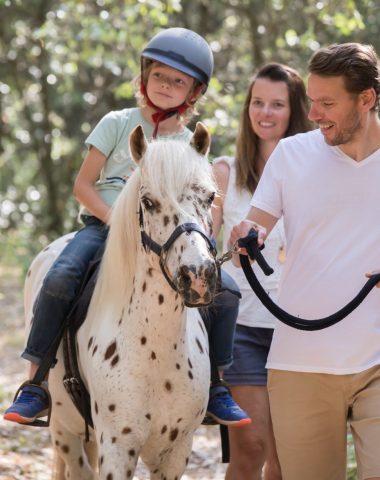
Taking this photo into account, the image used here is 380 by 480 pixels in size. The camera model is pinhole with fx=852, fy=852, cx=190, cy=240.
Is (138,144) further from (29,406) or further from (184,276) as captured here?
(29,406)

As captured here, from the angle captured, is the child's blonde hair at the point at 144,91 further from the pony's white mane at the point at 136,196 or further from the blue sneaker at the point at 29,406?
the blue sneaker at the point at 29,406

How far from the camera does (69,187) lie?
1820 centimetres

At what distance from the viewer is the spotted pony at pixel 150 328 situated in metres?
3.68

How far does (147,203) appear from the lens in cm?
373

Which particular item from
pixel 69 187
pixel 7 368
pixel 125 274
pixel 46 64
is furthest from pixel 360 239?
pixel 69 187

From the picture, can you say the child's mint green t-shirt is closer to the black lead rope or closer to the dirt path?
the black lead rope

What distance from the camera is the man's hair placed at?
139 inches

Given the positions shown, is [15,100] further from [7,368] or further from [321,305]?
[321,305]

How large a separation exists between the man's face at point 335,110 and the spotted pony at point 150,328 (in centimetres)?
57

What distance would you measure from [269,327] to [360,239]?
4.29 feet

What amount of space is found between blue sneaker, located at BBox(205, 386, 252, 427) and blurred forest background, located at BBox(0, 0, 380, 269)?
4753 mm

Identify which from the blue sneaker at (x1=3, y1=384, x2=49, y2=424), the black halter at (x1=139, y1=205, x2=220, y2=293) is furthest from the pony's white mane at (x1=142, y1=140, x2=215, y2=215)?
the blue sneaker at (x1=3, y1=384, x2=49, y2=424)

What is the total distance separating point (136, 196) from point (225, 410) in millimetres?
1176

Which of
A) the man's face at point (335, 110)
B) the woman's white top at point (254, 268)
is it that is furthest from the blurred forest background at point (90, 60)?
the man's face at point (335, 110)
